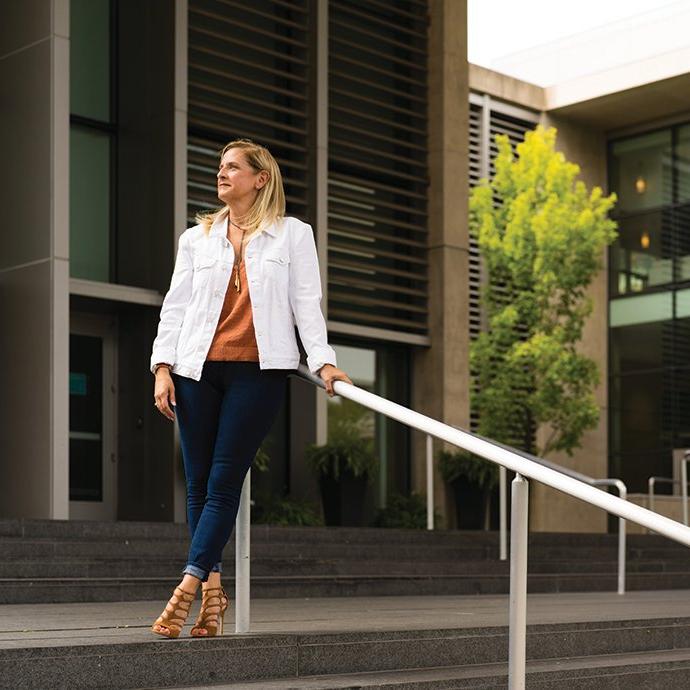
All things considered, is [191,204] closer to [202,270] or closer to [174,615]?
[202,270]

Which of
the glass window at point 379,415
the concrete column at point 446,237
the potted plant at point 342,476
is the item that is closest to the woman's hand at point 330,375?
the potted plant at point 342,476

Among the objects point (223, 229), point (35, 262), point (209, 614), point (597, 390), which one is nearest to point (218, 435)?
point (209, 614)

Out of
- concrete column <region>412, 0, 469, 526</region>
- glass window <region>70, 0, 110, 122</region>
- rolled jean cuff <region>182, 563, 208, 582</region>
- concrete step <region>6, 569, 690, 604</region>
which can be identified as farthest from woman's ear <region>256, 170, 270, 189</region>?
concrete column <region>412, 0, 469, 526</region>

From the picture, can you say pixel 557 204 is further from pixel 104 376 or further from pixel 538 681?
pixel 538 681

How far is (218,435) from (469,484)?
35.3 feet

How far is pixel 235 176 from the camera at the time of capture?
4.59 meters

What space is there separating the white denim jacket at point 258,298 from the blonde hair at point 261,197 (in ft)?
0.12

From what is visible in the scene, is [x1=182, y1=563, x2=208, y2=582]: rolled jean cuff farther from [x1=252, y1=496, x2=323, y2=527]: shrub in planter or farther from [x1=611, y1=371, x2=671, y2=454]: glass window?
[x1=611, y1=371, x2=671, y2=454]: glass window

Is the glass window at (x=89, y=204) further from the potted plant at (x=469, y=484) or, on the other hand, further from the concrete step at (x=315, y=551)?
the concrete step at (x=315, y=551)

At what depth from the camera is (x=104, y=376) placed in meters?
13.5

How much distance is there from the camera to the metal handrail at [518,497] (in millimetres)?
3678

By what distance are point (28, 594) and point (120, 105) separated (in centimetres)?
811

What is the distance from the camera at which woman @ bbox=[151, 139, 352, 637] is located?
4414mm

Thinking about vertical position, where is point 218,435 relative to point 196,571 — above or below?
above
